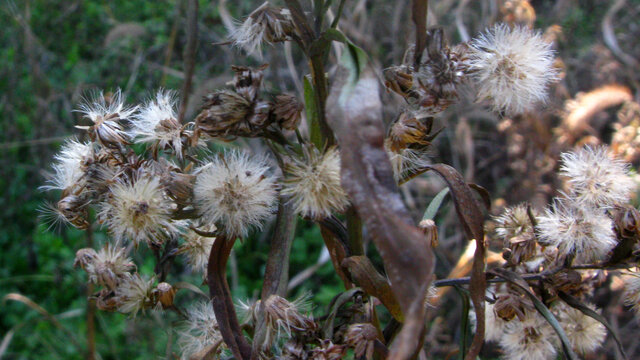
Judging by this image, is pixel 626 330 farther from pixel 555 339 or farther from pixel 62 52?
pixel 62 52

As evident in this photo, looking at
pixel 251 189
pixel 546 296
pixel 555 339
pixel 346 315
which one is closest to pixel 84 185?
pixel 251 189

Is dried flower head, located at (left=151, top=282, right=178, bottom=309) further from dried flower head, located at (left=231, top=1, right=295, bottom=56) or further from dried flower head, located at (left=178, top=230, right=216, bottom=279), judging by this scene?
dried flower head, located at (left=231, top=1, right=295, bottom=56)

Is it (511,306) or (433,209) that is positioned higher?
(433,209)

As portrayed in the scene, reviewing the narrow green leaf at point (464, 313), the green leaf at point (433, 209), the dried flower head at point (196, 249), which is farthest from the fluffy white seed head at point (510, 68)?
the dried flower head at point (196, 249)

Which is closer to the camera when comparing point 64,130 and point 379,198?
point 379,198

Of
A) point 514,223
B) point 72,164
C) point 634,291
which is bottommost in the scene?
point 634,291

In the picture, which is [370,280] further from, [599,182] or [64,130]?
[64,130]

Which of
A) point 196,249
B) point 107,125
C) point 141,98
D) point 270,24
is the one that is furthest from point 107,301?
point 141,98
